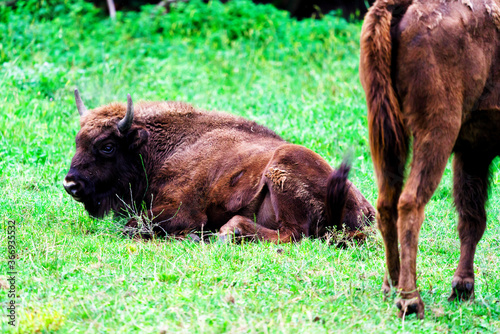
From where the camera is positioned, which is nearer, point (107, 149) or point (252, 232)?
A: point (252, 232)

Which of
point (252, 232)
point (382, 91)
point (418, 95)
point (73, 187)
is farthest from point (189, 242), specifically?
point (418, 95)

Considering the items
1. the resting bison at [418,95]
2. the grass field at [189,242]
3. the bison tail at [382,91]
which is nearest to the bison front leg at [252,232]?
the grass field at [189,242]

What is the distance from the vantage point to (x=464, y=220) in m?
4.54

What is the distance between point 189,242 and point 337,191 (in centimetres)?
149

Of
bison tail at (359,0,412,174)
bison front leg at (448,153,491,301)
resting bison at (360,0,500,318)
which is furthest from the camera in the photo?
bison front leg at (448,153,491,301)

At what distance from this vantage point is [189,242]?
5.91 metres

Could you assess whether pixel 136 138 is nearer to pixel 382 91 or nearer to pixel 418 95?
pixel 382 91

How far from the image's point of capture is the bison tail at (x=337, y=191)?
228 inches

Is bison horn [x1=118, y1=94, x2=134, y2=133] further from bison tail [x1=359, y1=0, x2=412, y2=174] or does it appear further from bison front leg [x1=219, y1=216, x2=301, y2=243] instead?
bison tail [x1=359, y1=0, x2=412, y2=174]

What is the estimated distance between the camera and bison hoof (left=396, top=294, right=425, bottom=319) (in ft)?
12.0

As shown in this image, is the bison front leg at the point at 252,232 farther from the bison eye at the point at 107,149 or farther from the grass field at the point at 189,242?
the bison eye at the point at 107,149

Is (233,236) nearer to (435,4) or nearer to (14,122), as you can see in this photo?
(435,4)

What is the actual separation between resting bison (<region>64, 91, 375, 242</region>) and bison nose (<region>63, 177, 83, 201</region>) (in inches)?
0.4

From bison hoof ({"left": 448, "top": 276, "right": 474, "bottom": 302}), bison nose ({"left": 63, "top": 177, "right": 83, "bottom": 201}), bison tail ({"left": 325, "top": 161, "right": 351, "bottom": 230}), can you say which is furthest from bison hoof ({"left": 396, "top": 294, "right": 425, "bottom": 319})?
bison nose ({"left": 63, "top": 177, "right": 83, "bottom": 201})
